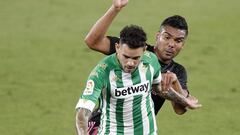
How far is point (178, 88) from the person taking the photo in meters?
9.26

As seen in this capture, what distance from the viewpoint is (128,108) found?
8.73 meters

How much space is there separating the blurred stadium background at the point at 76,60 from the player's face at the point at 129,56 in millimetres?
5146

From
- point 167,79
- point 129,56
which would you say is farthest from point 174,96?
point 129,56

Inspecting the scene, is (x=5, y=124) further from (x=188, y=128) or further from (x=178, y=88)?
(x=178, y=88)

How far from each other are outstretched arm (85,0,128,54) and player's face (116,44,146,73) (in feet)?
1.74

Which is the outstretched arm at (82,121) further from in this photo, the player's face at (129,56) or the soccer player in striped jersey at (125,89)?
the player's face at (129,56)

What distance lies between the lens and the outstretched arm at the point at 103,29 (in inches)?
346

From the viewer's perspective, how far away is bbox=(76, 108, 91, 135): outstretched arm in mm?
8172

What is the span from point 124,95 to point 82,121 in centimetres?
65

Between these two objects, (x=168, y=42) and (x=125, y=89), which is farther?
(x=168, y=42)

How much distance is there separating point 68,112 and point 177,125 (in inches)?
78.8

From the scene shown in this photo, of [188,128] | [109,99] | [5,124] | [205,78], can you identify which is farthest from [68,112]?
[109,99]

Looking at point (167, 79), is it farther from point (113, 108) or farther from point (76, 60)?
point (76, 60)

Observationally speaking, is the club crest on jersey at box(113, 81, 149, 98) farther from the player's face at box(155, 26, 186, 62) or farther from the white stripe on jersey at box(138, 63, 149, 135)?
the player's face at box(155, 26, 186, 62)
